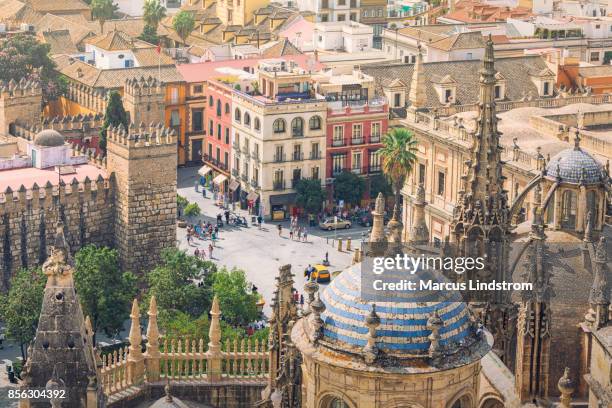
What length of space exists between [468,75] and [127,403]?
74845 mm

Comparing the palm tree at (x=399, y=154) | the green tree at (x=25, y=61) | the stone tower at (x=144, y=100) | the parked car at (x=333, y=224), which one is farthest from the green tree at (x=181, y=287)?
the green tree at (x=25, y=61)

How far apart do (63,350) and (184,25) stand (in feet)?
400

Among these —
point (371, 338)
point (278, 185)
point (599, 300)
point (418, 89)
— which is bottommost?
point (278, 185)

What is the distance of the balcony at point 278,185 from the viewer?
4345 inches

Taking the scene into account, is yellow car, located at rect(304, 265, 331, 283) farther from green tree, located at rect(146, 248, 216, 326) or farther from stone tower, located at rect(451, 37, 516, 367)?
stone tower, located at rect(451, 37, 516, 367)

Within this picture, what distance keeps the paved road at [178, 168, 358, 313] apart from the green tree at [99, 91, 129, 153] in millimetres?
8076

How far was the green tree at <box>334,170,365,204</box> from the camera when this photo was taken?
11112 cm

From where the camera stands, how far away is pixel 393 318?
25.6m

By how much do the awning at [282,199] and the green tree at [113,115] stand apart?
447 inches

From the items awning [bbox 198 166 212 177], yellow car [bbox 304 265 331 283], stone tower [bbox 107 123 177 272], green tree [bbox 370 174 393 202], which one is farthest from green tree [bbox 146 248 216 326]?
awning [bbox 198 166 212 177]

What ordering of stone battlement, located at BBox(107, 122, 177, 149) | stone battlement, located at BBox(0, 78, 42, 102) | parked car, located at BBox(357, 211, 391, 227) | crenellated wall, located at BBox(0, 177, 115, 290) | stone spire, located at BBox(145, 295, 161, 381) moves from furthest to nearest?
1. parked car, located at BBox(357, 211, 391, 227)
2. stone battlement, located at BBox(0, 78, 42, 102)
3. stone battlement, located at BBox(107, 122, 177, 149)
4. crenellated wall, located at BBox(0, 177, 115, 290)
5. stone spire, located at BBox(145, 295, 161, 381)

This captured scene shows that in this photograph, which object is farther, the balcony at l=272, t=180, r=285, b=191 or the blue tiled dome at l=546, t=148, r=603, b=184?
the balcony at l=272, t=180, r=285, b=191

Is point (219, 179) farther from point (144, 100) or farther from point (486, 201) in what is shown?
point (486, 201)

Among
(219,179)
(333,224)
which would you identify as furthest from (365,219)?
(219,179)
